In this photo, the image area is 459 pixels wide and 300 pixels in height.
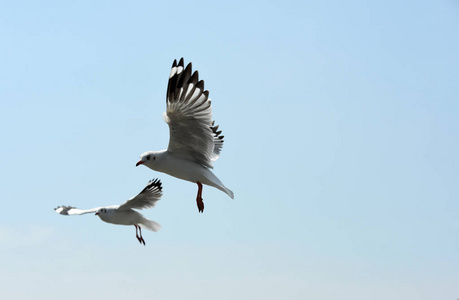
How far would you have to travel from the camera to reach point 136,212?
12.2 metres

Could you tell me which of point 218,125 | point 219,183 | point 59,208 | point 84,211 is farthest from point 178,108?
point 59,208

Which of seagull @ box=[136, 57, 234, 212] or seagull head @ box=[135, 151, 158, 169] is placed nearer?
seagull @ box=[136, 57, 234, 212]

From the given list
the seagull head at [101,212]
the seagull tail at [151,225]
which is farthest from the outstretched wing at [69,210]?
the seagull tail at [151,225]

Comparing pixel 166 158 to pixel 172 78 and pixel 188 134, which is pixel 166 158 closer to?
pixel 188 134

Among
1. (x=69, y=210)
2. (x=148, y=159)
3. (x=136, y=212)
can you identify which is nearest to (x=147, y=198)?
(x=136, y=212)

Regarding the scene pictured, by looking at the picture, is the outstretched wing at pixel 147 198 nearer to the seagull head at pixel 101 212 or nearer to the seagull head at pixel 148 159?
the seagull head at pixel 101 212

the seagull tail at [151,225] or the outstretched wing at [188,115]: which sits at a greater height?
the outstretched wing at [188,115]

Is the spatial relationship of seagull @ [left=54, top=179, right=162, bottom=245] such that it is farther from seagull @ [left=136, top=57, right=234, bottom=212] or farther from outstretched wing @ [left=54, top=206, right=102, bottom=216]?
seagull @ [left=136, top=57, right=234, bottom=212]

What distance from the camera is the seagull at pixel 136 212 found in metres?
11.8

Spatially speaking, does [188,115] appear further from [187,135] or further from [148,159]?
[148,159]

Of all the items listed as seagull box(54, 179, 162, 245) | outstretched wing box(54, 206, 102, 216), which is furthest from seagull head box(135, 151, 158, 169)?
outstretched wing box(54, 206, 102, 216)

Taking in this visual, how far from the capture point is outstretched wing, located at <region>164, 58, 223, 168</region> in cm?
953

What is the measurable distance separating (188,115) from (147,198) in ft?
8.69

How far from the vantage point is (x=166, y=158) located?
391 inches
